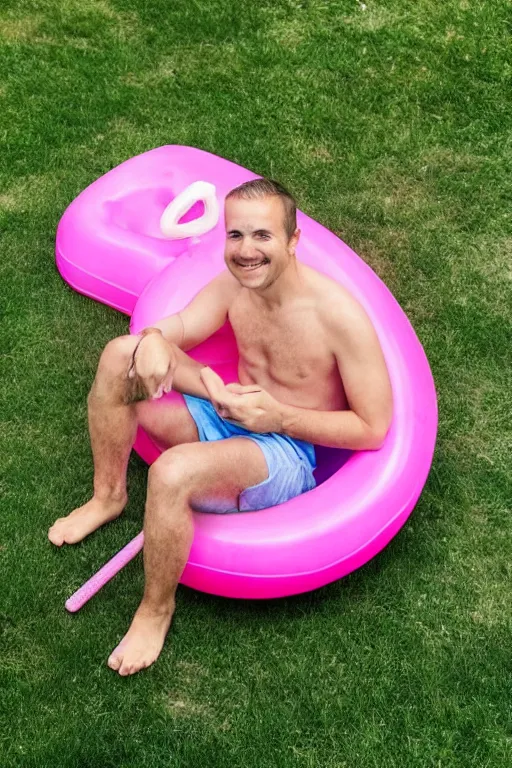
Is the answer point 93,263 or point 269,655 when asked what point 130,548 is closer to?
point 269,655

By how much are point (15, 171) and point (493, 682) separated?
10.5 feet

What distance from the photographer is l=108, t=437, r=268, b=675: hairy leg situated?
274 centimetres

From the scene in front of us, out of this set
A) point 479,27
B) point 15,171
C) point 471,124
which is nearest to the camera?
point 15,171

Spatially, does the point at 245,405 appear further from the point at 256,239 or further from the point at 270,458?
the point at 256,239

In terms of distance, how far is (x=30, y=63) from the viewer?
16.8ft

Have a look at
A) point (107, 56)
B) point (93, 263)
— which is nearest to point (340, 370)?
point (93, 263)

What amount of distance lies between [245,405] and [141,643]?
0.83 meters

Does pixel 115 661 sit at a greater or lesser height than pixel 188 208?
lesser

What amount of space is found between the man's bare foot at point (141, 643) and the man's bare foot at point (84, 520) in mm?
391

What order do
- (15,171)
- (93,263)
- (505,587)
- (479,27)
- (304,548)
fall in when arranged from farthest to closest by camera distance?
(479,27), (15,171), (93,263), (505,587), (304,548)

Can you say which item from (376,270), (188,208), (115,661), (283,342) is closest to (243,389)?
(283,342)

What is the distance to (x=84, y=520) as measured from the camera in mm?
3248

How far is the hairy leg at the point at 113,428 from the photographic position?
2973 millimetres

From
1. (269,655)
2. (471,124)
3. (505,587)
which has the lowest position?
(269,655)
